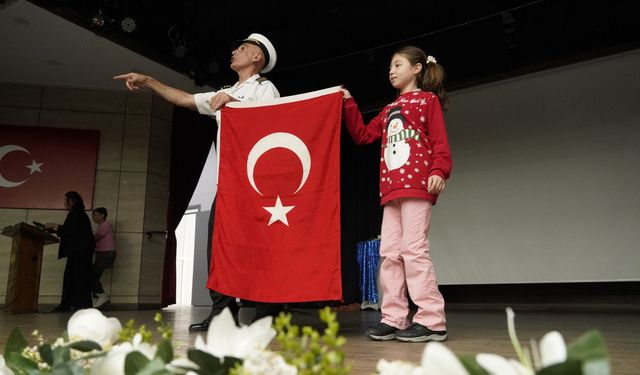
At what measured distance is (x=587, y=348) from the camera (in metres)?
0.27

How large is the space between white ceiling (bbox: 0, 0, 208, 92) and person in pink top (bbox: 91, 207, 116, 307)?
1.49m

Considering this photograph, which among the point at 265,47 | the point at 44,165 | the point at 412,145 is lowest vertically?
the point at 412,145

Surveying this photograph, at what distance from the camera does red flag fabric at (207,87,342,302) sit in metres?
1.94

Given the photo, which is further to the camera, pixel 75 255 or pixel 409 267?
pixel 75 255

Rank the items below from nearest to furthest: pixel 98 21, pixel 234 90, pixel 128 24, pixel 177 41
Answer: pixel 234 90
pixel 98 21
pixel 128 24
pixel 177 41

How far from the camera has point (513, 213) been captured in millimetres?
4816

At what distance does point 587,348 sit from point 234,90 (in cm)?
220

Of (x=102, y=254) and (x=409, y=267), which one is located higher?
(x=102, y=254)

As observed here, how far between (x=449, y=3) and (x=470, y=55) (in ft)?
2.31

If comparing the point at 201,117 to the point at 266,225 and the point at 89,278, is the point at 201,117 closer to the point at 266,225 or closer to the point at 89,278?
the point at 89,278

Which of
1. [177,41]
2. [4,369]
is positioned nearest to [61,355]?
[4,369]

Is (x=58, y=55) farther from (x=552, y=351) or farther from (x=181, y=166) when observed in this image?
(x=552, y=351)

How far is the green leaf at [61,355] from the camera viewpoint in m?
0.40

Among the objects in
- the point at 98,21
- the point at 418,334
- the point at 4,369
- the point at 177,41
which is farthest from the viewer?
the point at 177,41
